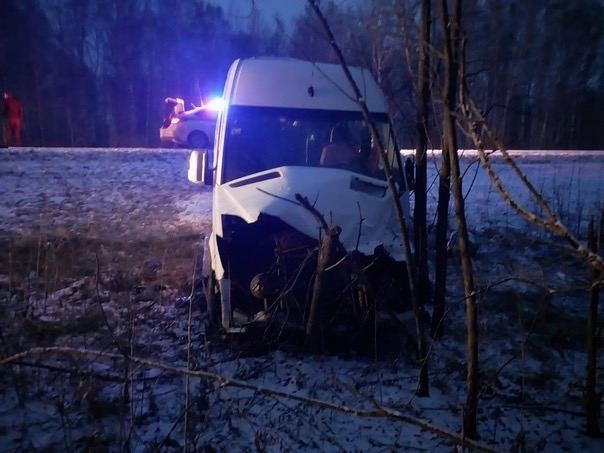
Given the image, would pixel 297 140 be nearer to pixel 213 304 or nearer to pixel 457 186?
pixel 213 304

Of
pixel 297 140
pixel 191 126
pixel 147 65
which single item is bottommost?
pixel 297 140

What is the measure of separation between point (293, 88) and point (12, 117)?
13.6 m

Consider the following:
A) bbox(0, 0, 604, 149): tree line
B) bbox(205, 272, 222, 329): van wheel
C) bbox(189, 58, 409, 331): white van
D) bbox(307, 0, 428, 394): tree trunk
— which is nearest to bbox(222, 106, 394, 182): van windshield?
bbox(189, 58, 409, 331): white van

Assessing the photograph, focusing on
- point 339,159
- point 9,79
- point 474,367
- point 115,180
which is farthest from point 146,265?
point 9,79

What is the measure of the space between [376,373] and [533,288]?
9.54ft

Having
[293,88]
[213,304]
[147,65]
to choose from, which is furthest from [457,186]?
[147,65]

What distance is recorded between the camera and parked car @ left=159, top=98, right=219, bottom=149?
49.5ft

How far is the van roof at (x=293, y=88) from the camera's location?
486cm

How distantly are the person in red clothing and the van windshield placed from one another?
1289cm

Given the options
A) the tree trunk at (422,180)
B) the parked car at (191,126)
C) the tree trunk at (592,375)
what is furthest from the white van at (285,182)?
the parked car at (191,126)

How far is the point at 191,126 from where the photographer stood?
1522 centimetres

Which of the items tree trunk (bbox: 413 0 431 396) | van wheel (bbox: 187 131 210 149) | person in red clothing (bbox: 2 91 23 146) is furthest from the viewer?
van wheel (bbox: 187 131 210 149)

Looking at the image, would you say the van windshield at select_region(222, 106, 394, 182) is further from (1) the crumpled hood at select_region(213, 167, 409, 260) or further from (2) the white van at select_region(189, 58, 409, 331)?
(1) the crumpled hood at select_region(213, 167, 409, 260)

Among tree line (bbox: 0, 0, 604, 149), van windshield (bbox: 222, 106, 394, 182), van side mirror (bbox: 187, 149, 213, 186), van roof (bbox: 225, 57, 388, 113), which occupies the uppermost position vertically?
tree line (bbox: 0, 0, 604, 149)
